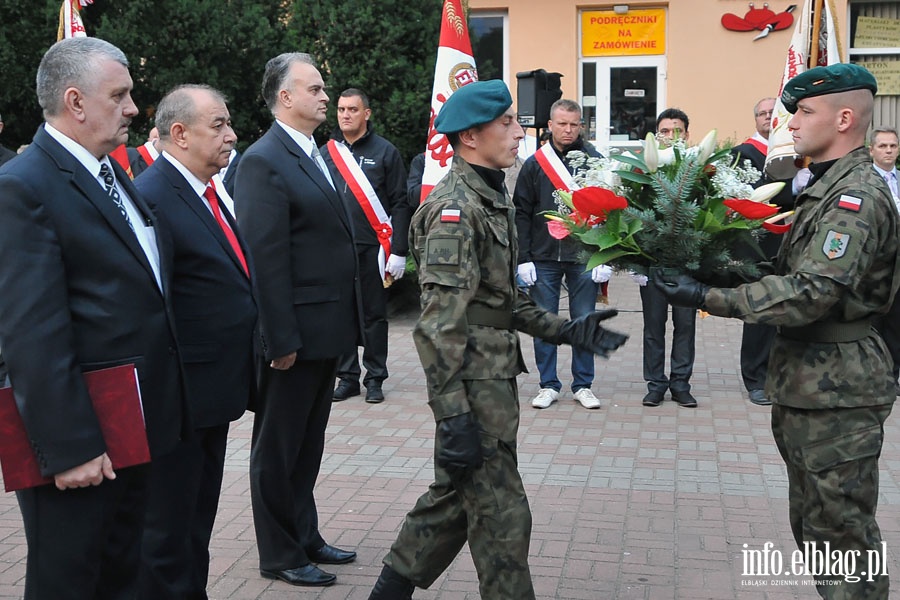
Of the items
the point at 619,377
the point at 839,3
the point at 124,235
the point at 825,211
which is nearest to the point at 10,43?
the point at 619,377

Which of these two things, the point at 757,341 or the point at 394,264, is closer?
the point at 757,341

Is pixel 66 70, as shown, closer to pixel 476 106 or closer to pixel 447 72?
pixel 476 106

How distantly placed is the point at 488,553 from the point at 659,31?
13587 millimetres

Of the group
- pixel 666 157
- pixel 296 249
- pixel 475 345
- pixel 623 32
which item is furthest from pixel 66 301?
pixel 623 32

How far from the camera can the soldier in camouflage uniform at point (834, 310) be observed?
3.52 m

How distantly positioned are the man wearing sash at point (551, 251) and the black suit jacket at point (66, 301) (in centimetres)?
493

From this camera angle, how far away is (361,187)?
824 cm

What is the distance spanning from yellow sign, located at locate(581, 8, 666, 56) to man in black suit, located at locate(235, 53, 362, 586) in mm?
11956

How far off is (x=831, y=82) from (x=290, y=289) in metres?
2.43

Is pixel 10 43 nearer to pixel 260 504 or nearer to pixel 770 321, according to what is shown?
pixel 260 504

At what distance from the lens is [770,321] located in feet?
11.6

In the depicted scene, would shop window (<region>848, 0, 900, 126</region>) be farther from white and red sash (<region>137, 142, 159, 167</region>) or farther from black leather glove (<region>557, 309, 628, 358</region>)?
black leather glove (<region>557, 309, 628, 358</region>)

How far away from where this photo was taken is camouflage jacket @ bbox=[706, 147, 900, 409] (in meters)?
3.50

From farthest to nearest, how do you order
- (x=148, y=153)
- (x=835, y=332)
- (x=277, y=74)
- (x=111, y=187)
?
(x=148, y=153) → (x=277, y=74) → (x=835, y=332) → (x=111, y=187)
